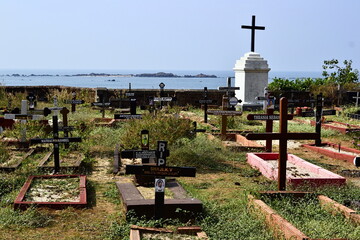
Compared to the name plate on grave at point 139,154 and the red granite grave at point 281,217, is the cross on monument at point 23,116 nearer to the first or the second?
the name plate on grave at point 139,154

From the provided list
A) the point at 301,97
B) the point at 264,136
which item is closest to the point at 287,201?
the point at 264,136

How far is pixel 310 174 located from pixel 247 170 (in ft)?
4.30

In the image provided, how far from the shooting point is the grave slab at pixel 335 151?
40.4 ft

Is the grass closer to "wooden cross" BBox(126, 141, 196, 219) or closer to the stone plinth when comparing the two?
"wooden cross" BBox(126, 141, 196, 219)

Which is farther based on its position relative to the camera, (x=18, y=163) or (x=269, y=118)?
(x=269, y=118)

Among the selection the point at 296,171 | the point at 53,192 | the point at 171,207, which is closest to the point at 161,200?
the point at 171,207

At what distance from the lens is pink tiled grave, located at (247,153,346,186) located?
30.7ft

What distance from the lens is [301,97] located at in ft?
83.7

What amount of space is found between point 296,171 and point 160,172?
4.00 metres

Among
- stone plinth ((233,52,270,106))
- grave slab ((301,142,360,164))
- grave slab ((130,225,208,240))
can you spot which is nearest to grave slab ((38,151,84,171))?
grave slab ((130,225,208,240))

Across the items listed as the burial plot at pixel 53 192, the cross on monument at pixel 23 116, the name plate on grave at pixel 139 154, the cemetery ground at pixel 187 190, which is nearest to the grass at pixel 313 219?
the cemetery ground at pixel 187 190

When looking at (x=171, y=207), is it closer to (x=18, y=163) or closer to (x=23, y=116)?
(x=18, y=163)

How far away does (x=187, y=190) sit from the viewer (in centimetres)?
892

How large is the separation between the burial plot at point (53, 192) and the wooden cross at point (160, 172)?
1.33 metres
